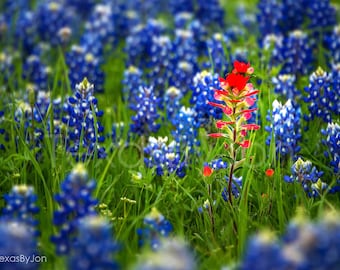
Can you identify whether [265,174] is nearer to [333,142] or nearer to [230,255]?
[333,142]

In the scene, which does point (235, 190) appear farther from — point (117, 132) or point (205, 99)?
point (117, 132)

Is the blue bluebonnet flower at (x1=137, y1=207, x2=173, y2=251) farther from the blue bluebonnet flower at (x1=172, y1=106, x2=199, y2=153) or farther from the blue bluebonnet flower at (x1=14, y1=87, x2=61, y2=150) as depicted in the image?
the blue bluebonnet flower at (x1=172, y1=106, x2=199, y2=153)

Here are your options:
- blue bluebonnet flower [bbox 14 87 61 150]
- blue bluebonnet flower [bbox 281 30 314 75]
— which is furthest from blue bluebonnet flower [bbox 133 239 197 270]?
blue bluebonnet flower [bbox 281 30 314 75]

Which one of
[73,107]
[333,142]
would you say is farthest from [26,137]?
[333,142]

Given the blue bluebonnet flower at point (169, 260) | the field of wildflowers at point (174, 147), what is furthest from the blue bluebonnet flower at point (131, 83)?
the blue bluebonnet flower at point (169, 260)

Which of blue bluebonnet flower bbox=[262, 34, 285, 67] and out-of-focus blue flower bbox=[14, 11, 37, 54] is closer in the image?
blue bluebonnet flower bbox=[262, 34, 285, 67]

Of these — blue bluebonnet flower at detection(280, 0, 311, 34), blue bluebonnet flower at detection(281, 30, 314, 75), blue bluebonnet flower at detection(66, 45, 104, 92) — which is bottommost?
blue bluebonnet flower at detection(281, 30, 314, 75)

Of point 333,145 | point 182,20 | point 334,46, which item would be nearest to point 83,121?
point 333,145
